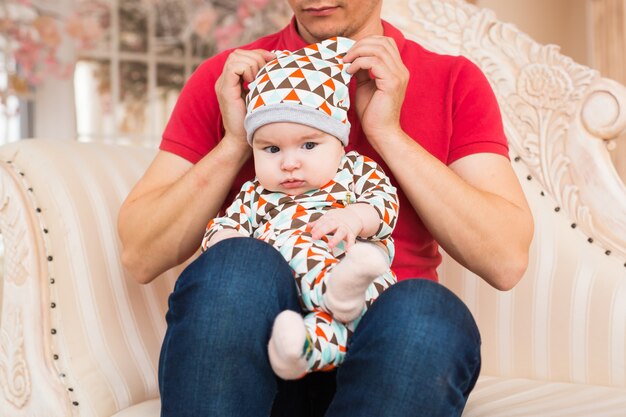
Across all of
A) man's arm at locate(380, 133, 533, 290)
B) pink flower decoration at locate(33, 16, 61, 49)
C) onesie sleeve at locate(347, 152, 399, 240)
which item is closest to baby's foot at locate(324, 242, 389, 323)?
onesie sleeve at locate(347, 152, 399, 240)

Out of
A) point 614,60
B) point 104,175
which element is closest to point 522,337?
point 104,175

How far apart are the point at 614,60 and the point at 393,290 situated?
3.30 meters

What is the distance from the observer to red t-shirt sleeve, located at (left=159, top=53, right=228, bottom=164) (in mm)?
1491

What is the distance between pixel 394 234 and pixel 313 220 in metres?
0.26

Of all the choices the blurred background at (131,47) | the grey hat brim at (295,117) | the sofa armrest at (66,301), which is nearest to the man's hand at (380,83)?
the grey hat brim at (295,117)

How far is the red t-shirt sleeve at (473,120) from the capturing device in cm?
142

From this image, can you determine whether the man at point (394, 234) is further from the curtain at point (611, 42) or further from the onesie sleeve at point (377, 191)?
the curtain at point (611, 42)

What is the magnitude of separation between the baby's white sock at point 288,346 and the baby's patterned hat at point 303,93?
344 millimetres

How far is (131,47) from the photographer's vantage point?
4801 mm

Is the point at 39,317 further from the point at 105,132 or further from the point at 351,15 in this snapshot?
the point at 105,132

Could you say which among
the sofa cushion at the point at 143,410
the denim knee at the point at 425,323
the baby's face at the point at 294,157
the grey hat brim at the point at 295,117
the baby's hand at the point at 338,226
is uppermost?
the grey hat brim at the point at 295,117

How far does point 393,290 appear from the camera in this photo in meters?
1.02

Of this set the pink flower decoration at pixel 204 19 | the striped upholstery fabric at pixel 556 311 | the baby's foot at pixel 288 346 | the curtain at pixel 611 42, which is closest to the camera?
the baby's foot at pixel 288 346

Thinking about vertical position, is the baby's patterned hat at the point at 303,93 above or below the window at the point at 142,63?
above
